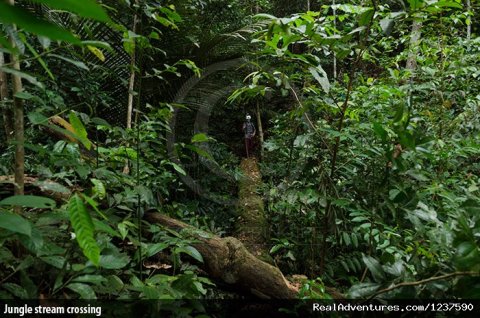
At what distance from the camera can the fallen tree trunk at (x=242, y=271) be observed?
6.74 ft

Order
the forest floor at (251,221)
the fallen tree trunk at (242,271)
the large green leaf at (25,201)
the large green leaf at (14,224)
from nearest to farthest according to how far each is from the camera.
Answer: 1. the large green leaf at (14,224)
2. the large green leaf at (25,201)
3. the fallen tree trunk at (242,271)
4. the forest floor at (251,221)

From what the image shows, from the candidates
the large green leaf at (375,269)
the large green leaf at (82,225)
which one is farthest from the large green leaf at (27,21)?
the large green leaf at (375,269)

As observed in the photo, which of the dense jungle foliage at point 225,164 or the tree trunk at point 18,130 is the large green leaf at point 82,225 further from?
the tree trunk at point 18,130

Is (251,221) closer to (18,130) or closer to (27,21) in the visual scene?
(18,130)

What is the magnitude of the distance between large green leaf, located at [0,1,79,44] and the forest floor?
291 cm

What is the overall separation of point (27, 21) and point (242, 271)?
1998mm

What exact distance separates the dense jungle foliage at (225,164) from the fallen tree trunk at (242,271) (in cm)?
11

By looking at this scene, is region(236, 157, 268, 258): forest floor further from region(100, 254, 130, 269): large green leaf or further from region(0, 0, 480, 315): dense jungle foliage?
region(100, 254, 130, 269): large green leaf

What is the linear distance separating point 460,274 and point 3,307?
1.37 meters

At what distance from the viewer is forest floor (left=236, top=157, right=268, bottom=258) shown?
152 inches

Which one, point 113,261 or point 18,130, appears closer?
point 113,261

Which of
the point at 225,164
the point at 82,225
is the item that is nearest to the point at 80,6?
the point at 82,225

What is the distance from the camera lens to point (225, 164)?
5.76 metres

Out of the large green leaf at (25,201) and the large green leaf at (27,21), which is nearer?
the large green leaf at (27,21)
